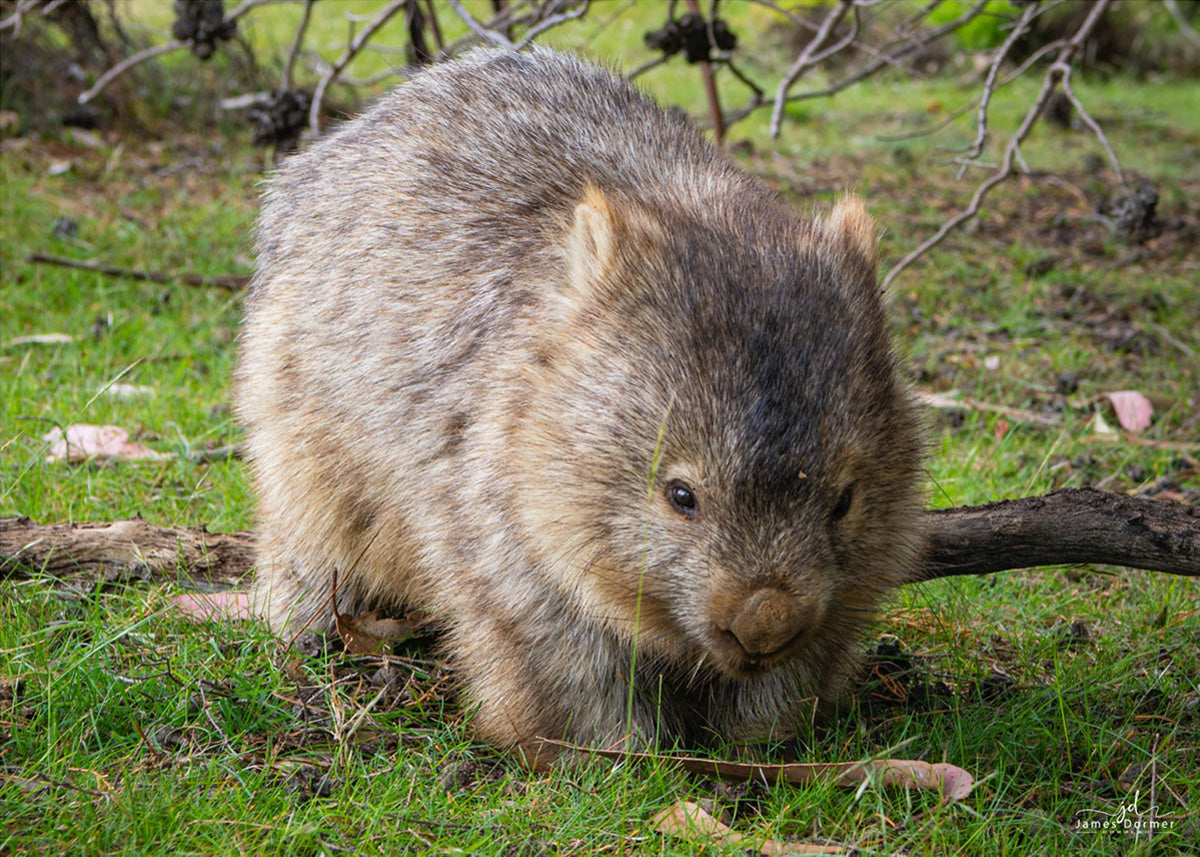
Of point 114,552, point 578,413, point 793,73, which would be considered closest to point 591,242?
point 578,413

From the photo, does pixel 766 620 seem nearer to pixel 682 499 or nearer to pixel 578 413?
pixel 682 499

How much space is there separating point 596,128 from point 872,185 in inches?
222

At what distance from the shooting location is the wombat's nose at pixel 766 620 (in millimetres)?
2764

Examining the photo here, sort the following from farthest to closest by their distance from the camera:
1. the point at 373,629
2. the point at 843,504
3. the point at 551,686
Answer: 1. the point at 373,629
2. the point at 551,686
3. the point at 843,504

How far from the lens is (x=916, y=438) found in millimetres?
3312

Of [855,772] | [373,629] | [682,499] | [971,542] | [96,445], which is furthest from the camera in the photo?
[96,445]

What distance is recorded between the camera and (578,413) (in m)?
3.04

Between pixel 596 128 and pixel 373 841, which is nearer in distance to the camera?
pixel 373 841

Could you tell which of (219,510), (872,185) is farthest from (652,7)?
(219,510)

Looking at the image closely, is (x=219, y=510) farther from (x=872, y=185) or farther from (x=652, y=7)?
(x=652, y=7)

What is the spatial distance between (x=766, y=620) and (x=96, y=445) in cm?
325

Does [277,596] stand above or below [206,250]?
below

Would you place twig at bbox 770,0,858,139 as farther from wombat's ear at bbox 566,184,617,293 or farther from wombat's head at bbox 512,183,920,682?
wombat's ear at bbox 566,184,617,293

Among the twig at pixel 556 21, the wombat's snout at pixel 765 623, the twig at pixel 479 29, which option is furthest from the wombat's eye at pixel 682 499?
the twig at pixel 556 21
